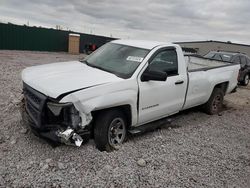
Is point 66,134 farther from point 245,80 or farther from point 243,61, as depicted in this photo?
point 245,80

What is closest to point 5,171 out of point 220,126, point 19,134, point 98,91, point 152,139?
point 19,134

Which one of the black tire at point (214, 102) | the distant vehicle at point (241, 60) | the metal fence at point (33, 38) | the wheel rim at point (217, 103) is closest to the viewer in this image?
the black tire at point (214, 102)

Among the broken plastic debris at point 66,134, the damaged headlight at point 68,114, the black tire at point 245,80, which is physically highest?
the damaged headlight at point 68,114

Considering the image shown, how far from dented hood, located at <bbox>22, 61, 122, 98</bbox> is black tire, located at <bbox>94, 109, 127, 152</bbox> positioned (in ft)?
1.68

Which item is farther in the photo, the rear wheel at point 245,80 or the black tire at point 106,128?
the rear wheel at point 245,80

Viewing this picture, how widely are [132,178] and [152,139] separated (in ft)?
4.96

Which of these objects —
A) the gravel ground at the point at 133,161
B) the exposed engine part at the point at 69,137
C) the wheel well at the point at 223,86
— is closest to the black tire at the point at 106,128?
the gravel ground at the point at 133,161

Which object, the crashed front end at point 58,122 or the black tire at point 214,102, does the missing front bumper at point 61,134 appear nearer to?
the crashed front end at point 58,122

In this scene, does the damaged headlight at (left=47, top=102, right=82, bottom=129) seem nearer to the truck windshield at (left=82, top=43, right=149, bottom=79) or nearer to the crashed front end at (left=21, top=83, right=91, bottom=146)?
the crashed front end at (left=21, top=83, right=91, bottom=146)

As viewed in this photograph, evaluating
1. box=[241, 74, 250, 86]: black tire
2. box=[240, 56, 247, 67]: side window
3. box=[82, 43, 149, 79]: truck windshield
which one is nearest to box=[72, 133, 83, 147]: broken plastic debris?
box=[82, 43, 149, 79]: truck windshield

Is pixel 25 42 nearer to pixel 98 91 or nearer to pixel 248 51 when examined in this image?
pixel 98 91

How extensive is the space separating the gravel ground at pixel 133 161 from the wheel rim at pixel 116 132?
0.15m

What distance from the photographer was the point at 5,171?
3723 millimetres

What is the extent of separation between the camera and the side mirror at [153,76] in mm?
4840
